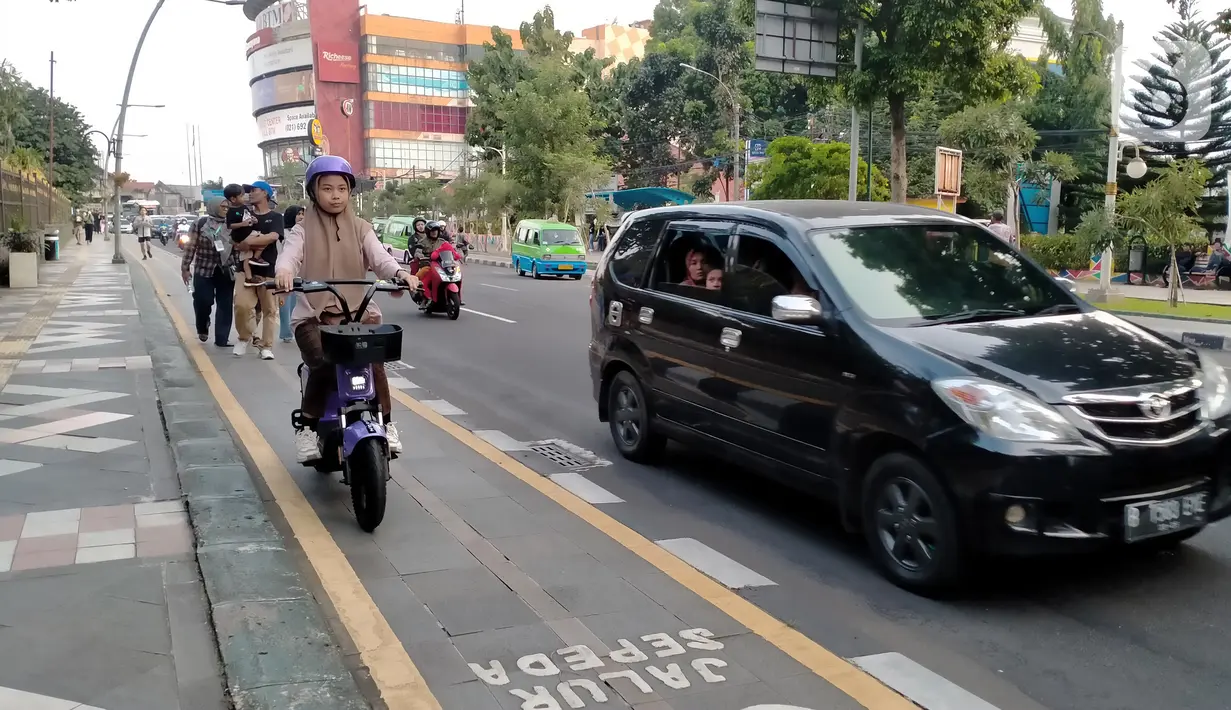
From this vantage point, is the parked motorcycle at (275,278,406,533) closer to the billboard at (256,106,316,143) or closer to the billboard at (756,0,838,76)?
the billboard at (756,0,838,76)

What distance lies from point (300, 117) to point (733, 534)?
357 ft

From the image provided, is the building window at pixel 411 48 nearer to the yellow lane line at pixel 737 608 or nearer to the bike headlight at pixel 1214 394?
the yellow lane line at pixel 737 608

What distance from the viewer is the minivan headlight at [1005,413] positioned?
407 cm

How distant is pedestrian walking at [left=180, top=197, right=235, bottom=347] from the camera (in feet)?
38.1

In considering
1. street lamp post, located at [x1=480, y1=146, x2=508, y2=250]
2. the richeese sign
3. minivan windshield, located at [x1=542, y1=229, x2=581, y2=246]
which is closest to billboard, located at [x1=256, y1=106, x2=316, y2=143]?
the richeese sign

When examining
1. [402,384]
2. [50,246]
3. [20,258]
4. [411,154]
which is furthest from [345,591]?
[411,154]

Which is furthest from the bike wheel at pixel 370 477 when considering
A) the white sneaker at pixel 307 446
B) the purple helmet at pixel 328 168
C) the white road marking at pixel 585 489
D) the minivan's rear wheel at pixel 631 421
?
the minivan's rear wheel at pixel 631 421

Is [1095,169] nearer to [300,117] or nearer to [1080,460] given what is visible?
[1080,460]

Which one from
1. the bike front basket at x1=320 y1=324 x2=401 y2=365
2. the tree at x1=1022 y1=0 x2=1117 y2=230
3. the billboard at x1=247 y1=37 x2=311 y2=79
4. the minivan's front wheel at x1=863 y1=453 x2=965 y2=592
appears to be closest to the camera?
the minivan's front wheel at x1=863 y1=453 x2=965 y2=592

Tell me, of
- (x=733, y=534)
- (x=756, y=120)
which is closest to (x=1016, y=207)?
(x=756, y=120)

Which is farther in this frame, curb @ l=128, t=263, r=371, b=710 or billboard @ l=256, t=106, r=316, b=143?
billboard @ l=256, t=106, r=316, b=143

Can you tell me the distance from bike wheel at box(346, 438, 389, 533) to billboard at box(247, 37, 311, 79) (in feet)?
350

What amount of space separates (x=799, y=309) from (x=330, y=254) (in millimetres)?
2621

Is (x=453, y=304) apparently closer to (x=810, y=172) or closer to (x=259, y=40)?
(x=810, y=172)
